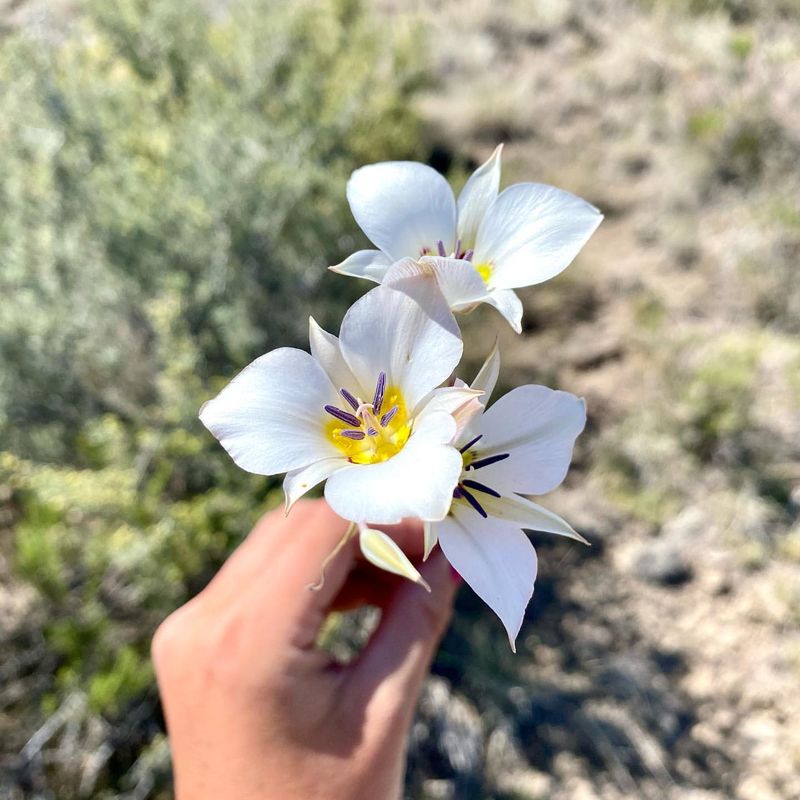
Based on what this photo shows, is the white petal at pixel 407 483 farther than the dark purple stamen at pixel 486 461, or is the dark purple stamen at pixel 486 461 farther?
the dark purple stamen at pixel 486 461

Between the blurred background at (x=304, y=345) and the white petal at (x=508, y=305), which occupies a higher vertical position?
the white petal at (x=508, y=305)

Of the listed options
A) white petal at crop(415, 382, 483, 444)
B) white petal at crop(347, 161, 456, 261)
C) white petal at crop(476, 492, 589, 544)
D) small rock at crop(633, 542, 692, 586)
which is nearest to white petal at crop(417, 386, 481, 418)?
white petal at crop(415, 382, 483, 444)

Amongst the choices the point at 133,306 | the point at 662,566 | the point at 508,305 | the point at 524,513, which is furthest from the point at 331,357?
the point at 662,566

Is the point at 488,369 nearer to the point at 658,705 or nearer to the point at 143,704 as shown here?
the point at 143,704

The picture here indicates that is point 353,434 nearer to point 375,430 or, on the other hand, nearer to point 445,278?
point 375,430

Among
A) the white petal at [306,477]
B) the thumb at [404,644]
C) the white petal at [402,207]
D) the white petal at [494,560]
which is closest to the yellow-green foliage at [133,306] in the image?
the thumb at [404,644]

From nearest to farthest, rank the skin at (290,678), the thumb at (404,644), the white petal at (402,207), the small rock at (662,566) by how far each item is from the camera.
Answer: the white petal at (402,207), the skin at (290,678), the thumb at (404,644), the small rock at (662,566)

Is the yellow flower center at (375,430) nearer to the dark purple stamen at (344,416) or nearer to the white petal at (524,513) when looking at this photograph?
the dark purple stamen at (344,416)
